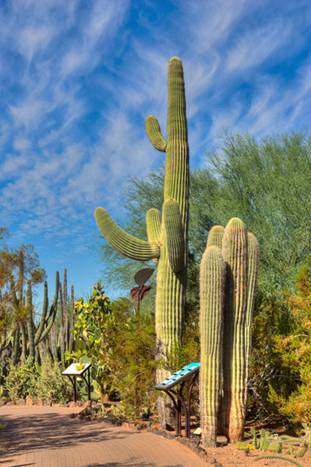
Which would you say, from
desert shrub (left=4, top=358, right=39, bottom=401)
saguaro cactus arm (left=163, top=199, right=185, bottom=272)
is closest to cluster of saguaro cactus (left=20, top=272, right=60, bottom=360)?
desert shrub (left=4, top=358, right=39, bottom=401)

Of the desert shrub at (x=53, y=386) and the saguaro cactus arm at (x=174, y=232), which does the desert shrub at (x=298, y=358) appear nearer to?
the saguaro cactus arm at (x=174, y=232)

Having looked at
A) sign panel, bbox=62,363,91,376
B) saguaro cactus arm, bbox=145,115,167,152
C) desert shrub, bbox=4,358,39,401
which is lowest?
desert shrub, bbox=4,358,39,401

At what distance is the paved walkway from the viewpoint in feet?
18.2

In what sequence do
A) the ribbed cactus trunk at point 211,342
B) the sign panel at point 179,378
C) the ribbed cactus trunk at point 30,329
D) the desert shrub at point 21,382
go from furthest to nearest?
the ribbed cactus trunk at point 30,329 < the desert shrub at point 21,382 < the ribbed cactus trunk at point 211,342 < the sign panel at point 179,378

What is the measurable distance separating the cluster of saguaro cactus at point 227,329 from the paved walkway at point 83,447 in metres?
0.73

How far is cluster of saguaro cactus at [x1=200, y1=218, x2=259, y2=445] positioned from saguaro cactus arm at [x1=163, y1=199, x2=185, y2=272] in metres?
1.08

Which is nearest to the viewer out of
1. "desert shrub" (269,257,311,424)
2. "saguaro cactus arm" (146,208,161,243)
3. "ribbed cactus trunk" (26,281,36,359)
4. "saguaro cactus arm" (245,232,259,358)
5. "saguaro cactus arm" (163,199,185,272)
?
"desert shrub" (269,257,311,424)

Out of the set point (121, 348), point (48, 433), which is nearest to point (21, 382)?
point (121, 348)

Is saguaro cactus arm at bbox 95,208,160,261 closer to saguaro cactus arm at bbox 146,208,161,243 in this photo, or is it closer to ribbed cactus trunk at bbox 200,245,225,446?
saguaro cactus arm at bbox 146,208,161,243

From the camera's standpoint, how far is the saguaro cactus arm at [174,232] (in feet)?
26.3

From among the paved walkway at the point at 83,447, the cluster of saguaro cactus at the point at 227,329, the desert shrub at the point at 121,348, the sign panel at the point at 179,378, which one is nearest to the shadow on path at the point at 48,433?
the paved walkway at the point at 83,447

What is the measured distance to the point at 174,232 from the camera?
8039mm

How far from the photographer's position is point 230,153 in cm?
1507

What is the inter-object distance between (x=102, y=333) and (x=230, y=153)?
289 inches
